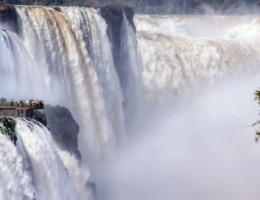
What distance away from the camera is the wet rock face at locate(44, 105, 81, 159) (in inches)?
1355

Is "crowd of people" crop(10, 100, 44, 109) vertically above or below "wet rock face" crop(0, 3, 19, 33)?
below

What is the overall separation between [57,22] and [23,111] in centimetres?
1039

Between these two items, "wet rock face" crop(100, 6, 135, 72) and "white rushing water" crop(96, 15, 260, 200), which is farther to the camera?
"wet rock face" crop(100, 6, 135, 72)

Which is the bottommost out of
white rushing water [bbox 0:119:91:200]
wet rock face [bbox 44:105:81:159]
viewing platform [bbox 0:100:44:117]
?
white rushing water [bbox 0:119:91:200]

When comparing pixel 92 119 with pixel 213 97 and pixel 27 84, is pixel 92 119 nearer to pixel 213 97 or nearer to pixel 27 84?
pixel 27 84

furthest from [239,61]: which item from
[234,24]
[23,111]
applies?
[23,111]

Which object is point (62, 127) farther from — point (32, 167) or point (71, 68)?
point (32, 167)

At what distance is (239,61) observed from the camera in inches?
2373

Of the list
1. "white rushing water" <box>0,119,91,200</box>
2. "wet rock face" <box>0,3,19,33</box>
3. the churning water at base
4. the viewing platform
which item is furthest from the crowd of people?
the churning water at base

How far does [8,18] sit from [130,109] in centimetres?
1320

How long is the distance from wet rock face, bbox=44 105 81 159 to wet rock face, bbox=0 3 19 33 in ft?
14.6

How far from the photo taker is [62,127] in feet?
115

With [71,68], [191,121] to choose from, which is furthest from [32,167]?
[191,121]

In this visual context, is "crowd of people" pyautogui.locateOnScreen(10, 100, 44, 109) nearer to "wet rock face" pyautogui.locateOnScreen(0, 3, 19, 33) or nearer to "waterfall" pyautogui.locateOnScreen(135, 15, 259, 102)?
"wet rock face" pyautogui.locateOnScreen(0, 3, 19, 33)
